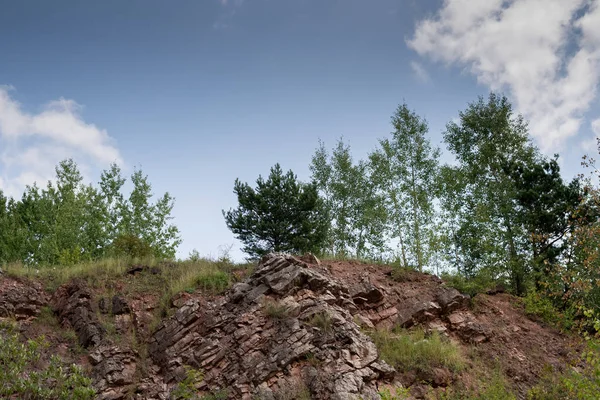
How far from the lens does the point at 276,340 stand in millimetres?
13195

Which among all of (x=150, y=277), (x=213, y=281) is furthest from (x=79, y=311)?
(x=213, y=281)

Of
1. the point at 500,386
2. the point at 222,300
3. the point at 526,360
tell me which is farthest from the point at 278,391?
the point at 526,360

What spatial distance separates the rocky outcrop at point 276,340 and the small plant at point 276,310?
31mm

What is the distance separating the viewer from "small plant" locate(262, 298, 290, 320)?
550 inches

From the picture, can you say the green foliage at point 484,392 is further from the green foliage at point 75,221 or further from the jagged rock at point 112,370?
the green foliage at point 75,221

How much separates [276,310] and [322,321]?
1.54 meters

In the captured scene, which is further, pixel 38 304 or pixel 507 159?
pixel 507 159

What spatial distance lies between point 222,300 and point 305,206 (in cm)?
1262

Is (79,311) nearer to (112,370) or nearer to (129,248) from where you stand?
(112,370)

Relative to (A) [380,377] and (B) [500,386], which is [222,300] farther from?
(B) [500,386]

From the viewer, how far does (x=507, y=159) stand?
93.1 feet

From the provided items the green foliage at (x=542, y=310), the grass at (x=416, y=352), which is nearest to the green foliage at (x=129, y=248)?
the grass at (x=416, y=352)

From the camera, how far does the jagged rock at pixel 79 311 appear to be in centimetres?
1416

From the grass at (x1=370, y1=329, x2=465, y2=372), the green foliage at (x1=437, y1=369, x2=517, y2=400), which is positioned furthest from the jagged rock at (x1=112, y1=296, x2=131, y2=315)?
the green foliage at (x1=437, y1=369, x2=517, y2=400)
